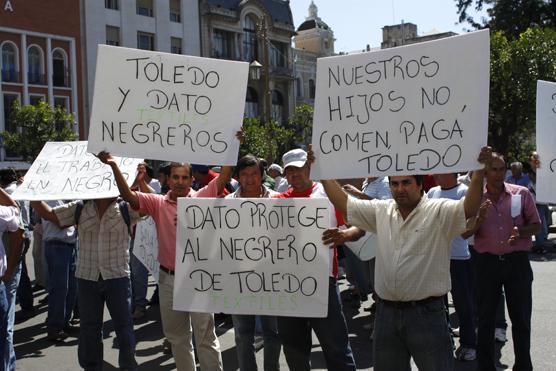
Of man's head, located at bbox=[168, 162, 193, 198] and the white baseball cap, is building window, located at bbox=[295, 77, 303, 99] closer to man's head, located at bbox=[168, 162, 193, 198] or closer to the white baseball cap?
man's head, located at bbox=[168, 162, 193, 198]

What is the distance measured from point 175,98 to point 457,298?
316cm

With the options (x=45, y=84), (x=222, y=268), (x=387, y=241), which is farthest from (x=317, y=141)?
(x=45, y=84)

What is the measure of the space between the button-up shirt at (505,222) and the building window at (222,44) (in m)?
43.3

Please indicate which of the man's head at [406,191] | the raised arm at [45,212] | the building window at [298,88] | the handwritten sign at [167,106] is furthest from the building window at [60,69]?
the man's head at [406,191]

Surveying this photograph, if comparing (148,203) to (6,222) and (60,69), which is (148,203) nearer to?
(6,222)

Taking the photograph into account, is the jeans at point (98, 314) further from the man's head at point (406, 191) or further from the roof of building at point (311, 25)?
the roof of building at point (311, 25)

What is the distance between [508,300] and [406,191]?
1988 mm

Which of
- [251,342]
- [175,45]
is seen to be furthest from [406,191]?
[175,45]

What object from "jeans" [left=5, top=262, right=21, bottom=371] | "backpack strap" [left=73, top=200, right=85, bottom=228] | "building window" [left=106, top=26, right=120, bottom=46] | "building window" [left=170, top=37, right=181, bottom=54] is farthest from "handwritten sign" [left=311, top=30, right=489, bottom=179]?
"building window" [left=170, top=37, right=181, bottom=54]

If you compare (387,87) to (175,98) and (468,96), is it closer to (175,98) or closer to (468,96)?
(468,96)

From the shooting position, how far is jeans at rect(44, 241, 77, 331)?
22.8 feet

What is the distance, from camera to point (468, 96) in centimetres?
358

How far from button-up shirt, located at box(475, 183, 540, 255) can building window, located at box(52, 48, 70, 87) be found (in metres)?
37.6

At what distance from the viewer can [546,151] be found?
4.70 metres
